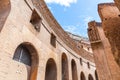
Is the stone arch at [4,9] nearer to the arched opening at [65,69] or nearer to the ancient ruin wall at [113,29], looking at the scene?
the ancient ruin wall at [113,29]

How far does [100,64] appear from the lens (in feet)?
25.3

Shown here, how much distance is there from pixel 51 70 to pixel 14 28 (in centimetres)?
454

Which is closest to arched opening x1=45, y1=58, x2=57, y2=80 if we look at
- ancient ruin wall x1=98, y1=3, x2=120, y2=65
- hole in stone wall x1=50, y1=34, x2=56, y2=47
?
hole in stone wall x1=50, y1=34, x2=56, y2=47

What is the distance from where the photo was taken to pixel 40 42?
A: 7.75m

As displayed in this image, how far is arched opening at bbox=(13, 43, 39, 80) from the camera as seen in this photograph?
646 cm

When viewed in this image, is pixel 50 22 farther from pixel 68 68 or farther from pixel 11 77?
pixel 11 77

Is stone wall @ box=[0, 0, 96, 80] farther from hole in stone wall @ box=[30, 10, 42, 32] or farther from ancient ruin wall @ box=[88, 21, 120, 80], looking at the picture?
ancient ruin wall @ box=[88, 21, 120, 80]

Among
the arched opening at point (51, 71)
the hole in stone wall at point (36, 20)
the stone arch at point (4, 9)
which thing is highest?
the hole in stone wall at point (36, 20)

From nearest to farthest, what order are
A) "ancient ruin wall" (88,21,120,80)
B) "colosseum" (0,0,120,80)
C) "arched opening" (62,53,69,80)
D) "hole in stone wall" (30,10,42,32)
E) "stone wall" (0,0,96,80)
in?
→ "colosseum" (0,0,120,80) → "stone wall" (0,0,96,80) → "ancient ruin wall" (88,21,120,80) → "hole in stone wall" (30,10,42,32) → "arched opening" (62,53,69,80)

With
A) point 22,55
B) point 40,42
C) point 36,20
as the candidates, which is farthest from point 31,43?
point 36,20

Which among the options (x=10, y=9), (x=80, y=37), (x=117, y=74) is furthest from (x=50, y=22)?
(x=80, y=37)

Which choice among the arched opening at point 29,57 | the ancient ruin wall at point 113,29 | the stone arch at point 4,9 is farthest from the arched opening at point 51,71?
the ancient ruin wall at point 113,29

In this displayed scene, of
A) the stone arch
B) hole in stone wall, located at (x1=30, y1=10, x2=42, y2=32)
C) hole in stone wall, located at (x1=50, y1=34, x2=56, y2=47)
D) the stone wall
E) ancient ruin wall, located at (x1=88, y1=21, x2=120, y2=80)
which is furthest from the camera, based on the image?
hole in stone wall, located at (x1=50, y1=34, x2=56, y2=47)

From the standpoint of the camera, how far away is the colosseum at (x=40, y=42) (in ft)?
16.1
